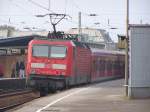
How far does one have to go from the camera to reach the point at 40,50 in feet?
99.8

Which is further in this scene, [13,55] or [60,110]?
[13,55]

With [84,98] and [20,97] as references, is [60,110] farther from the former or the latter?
[20,97]

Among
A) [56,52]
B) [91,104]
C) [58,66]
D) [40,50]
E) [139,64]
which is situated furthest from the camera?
[40,50]

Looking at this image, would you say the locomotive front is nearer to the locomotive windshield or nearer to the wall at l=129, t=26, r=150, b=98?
the locomotive windshield

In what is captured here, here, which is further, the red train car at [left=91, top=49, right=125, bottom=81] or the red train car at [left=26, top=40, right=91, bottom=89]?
the red train car at [left=91, top=49, right=125, bottom=81]

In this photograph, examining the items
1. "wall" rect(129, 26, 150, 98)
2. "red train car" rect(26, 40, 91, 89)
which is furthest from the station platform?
"red train car" rect(26, 40, 91, 89)

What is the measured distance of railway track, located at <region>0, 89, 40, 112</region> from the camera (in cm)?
2504

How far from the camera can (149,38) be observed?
23.1 metres

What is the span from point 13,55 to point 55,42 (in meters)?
14.4

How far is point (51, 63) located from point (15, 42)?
39.5ft

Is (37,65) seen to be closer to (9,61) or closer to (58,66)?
(58,66)

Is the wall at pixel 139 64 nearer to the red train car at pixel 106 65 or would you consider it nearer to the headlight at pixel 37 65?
the headlight at pixel 37 65

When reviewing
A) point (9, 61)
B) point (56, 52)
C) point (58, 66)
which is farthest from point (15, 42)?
point (58, 66)

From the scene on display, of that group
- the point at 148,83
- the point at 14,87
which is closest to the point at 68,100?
the point at 148,83
